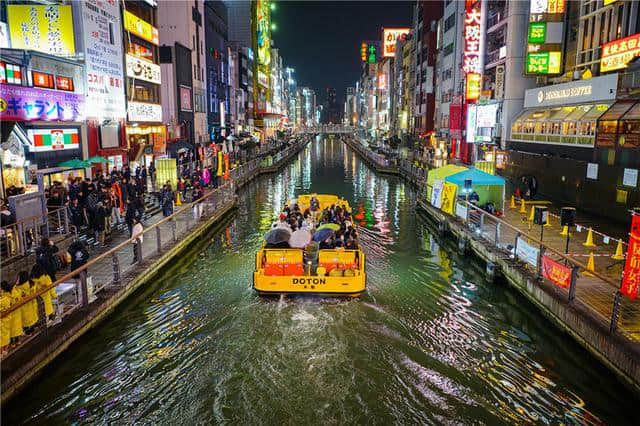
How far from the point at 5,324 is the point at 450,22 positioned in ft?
217

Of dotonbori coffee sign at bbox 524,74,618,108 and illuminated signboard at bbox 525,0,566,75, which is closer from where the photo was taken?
dotonbori coffee sign at bbox 524,74,618,108

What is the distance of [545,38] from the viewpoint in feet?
115

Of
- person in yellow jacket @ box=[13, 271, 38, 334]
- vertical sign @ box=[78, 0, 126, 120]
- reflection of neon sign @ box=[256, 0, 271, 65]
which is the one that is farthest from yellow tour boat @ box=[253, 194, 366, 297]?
reflection of neon sign @ box=[256, 0, 271, 65]

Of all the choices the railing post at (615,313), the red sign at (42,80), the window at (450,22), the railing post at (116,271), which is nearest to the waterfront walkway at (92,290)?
the railing post at (116,271)

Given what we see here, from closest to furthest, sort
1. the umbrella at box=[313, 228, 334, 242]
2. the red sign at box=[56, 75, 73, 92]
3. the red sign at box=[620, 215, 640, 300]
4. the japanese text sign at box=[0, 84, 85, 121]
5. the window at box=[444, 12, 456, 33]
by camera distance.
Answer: the red sign at box=[620, 215, 640, 300], the umbrella at box=[313, 228, 334, 242], the japanese text sign at box=[0, 84, 85, 121], the red sign at box=[56, 75, 73, 92], the window at box=[444, 12, 456, 33]

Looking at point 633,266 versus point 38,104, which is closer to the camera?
point 633,266

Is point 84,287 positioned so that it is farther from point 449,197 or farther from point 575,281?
point 449,197

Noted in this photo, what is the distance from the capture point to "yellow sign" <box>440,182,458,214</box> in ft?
85.9

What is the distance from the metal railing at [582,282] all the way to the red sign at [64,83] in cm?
2215

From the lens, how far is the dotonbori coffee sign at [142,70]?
121ft

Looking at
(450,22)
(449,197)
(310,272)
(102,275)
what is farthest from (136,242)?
(450,22)

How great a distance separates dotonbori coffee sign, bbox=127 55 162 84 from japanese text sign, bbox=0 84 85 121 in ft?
33.8

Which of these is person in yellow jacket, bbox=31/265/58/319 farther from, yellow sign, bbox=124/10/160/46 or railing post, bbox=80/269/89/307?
yellow sign, bbox=124/10/160/46

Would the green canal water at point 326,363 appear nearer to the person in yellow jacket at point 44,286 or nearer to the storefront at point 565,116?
the person in yellow jacket at point 44,286
